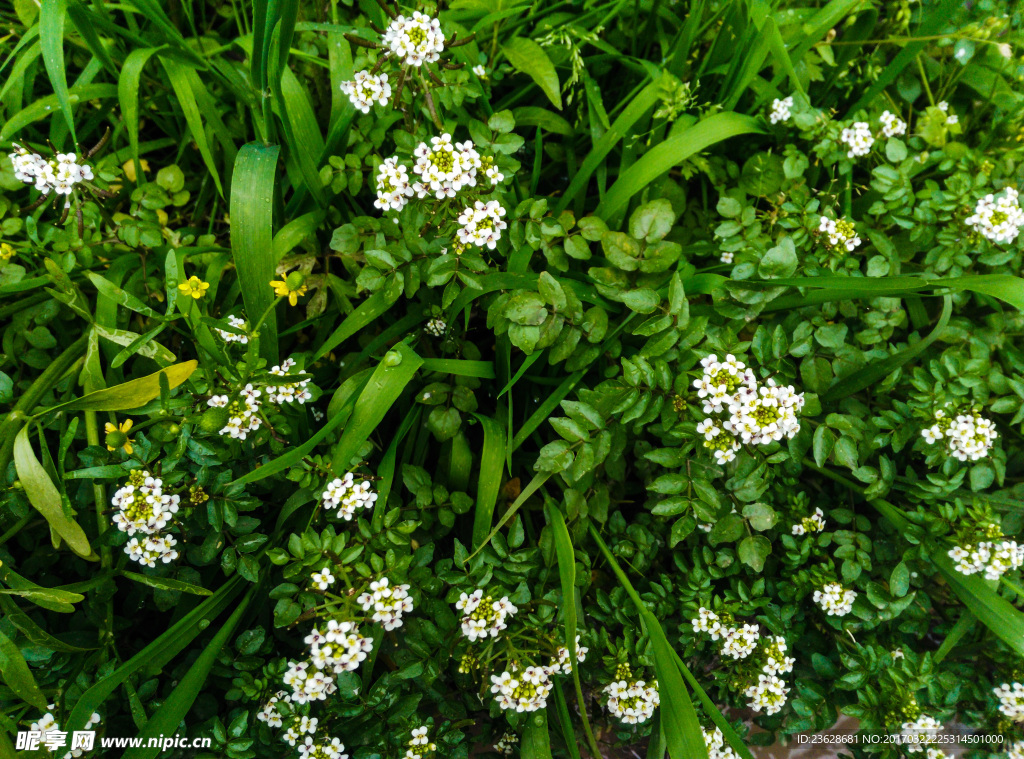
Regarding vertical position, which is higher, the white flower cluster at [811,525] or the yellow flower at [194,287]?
the yellow flower at [194,287]

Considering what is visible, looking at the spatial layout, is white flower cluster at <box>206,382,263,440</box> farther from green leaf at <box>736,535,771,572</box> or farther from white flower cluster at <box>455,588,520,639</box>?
green leaf at <box>736,535,771,572</box>

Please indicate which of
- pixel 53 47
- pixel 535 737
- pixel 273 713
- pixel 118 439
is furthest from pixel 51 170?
pixel 535 737

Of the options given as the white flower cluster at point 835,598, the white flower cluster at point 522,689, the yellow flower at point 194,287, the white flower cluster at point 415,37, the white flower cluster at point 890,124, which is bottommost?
the white flower cluster at point 522,689

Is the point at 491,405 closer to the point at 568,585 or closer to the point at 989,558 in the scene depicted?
the point at 568,585

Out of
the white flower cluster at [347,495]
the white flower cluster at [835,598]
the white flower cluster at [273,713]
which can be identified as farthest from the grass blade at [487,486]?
the white flower cluster at [835,598]

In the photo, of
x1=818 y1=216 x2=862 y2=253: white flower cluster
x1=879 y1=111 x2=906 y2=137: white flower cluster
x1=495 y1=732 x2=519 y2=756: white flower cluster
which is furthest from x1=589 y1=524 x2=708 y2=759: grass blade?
x1=879 y1=111 x2=906 y2=137: white flower cluster

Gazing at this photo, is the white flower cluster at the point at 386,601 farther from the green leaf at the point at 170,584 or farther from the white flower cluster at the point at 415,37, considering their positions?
the white flower cluster at the point at 415,37
